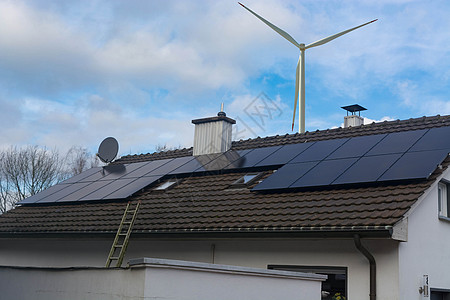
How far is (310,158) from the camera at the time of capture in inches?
550

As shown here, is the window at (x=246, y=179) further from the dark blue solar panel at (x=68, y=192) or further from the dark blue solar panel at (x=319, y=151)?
the dark blue solar panel at (x=68, y=192)

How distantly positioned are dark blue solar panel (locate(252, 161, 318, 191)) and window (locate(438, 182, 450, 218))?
284 cm

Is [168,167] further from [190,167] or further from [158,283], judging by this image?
[158,283]

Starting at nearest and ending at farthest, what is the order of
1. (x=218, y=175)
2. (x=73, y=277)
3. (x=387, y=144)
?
(x=73, y=277)
(x=387, y=144)
(x=218, y=175)

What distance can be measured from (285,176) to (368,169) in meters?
2.09

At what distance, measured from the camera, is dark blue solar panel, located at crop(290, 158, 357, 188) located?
12445 mm

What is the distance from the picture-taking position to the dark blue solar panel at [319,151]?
14.0 m

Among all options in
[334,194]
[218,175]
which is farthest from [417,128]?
[218,175]

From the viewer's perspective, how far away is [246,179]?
48.5 ft

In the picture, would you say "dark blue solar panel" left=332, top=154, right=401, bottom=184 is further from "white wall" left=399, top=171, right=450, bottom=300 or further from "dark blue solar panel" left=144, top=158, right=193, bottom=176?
"dark blue solar panel" left=144, top=158, right=193, bottom=176

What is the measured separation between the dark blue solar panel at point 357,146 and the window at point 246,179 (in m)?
2.06

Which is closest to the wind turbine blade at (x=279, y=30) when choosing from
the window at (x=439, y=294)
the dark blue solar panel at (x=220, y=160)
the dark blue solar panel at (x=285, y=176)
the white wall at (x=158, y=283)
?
the dark blue solar panel at (x=220, y=160)

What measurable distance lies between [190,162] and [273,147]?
110 inches

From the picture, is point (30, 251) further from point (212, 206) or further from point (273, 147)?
point (273, 147)
